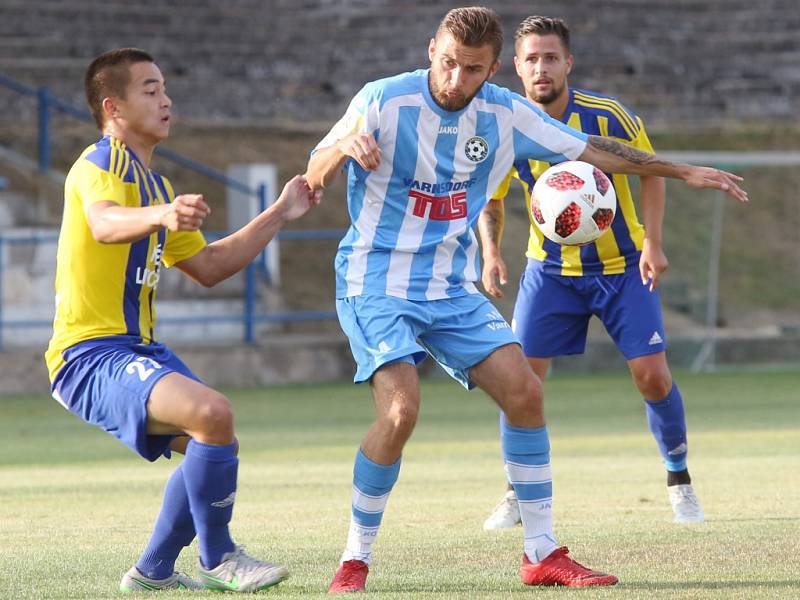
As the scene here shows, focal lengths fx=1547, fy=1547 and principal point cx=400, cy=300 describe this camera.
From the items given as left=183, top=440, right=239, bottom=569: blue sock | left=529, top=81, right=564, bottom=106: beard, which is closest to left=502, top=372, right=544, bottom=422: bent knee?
left=183, top=440, right=239, bottom=569: blue sock

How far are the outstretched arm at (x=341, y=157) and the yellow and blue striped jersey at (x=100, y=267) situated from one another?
1.96 feet

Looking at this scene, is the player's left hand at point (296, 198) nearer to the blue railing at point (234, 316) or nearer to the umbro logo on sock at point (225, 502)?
the umbro logo on sock at point (225, 502)

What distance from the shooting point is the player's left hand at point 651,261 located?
7332 mm

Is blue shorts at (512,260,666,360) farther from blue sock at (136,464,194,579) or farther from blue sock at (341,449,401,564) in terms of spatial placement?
blue sock at (136,464,194,579)

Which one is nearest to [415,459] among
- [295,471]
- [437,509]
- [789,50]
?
[295,471]

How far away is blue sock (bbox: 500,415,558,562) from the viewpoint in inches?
225

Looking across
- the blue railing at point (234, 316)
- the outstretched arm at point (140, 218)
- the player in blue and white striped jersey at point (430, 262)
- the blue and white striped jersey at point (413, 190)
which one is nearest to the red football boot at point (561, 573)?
the player in blue and white striped jersey at point (430, 262)

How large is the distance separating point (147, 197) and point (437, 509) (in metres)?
2.84

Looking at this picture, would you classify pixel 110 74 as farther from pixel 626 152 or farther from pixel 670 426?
pixel 670 426

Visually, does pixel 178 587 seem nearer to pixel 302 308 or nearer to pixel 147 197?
pixel 147 197

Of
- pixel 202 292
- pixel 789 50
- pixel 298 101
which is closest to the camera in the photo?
pixel 202 292

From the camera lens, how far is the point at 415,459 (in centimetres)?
1043

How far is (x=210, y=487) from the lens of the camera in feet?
17.2

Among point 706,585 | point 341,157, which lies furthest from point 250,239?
point 706,585
